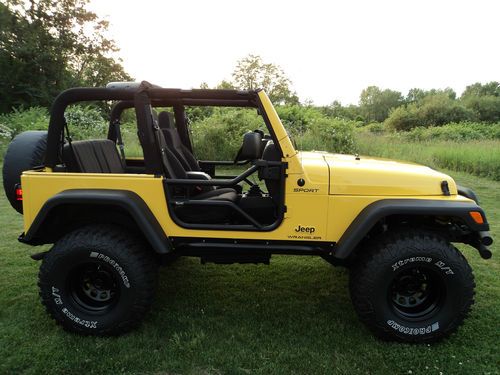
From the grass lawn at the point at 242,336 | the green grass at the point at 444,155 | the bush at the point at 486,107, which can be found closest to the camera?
the grass lawn at the point at 242,336

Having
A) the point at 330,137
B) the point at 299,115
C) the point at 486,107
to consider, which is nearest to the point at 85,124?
the point at 299,115

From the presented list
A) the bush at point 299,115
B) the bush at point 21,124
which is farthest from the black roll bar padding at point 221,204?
the bush at point 21,124

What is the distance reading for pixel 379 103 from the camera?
213 ft

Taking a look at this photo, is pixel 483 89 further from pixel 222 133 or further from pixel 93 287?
pixel 93 287

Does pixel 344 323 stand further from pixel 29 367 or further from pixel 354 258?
pixel 29 367

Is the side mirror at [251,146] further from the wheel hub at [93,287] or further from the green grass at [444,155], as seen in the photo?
the green grass at [444,155]

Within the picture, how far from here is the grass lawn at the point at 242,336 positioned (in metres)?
2.58

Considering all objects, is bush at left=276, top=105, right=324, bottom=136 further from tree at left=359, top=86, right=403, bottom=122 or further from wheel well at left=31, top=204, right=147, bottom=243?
tree at left=359, top=86, right=403, bottom=122

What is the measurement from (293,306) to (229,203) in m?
1.13

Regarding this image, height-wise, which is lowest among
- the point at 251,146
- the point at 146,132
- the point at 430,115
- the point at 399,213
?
the point at 430,115

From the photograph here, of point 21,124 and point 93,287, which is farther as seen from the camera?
point 21,124

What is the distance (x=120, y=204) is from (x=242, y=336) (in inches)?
50.6

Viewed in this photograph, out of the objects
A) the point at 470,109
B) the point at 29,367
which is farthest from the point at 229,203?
the point at 470,109

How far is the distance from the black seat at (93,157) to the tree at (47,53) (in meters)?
27.7
